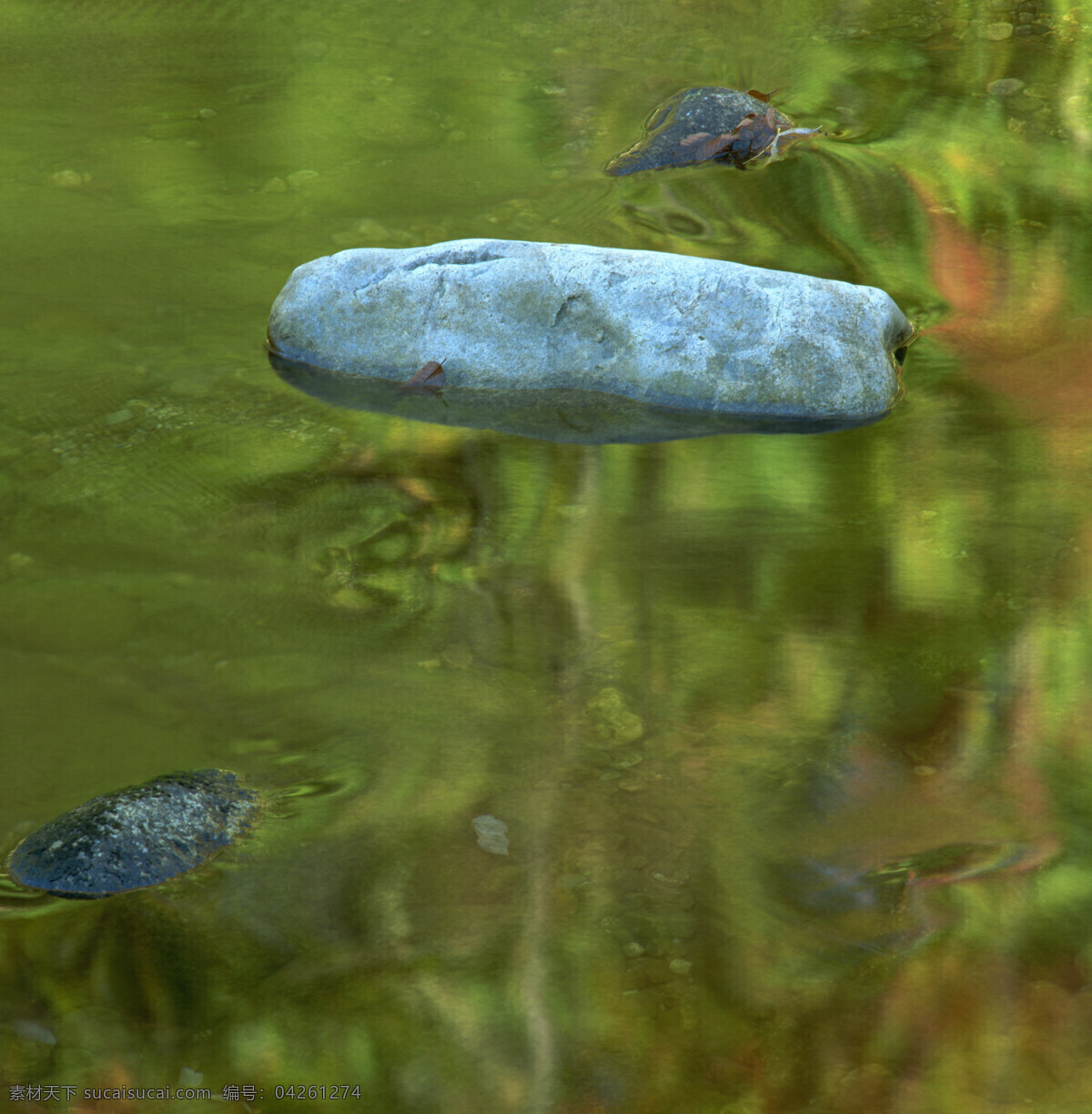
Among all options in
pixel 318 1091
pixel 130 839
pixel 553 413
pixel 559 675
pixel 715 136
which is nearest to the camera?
pixel 318 1091

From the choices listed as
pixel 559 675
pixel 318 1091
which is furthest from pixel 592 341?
pixel 318 1091

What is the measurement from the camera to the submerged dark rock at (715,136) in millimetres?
3668

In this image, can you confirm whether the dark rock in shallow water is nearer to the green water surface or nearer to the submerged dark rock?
the green water surface

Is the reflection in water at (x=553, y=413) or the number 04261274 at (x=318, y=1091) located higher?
the reflection in water at (x=553, y=413)

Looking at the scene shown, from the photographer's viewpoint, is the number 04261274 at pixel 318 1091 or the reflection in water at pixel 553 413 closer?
the number 04261274 at pixel 318 1091

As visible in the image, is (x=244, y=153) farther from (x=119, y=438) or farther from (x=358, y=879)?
(x=358, y=879)

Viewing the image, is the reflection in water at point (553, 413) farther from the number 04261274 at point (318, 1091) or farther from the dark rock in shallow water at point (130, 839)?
the number 04261274 at point (318, 1091)

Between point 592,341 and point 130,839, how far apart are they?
1436 mm

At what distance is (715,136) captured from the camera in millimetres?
3701

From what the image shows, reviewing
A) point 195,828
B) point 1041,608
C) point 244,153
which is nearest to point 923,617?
point 1041,608

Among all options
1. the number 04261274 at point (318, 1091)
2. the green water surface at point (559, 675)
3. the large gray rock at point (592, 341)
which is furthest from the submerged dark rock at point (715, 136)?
the number 04261274 at point (318, 1091)

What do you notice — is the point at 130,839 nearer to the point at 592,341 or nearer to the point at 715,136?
the point at 592,341

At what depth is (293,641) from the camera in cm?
210

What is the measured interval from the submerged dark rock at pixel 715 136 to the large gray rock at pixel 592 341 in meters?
1.07
